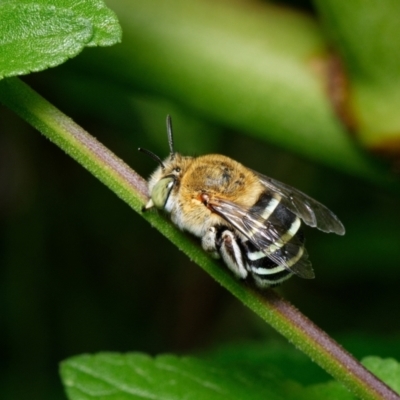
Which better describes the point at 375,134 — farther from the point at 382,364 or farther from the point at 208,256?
the point at 208,256

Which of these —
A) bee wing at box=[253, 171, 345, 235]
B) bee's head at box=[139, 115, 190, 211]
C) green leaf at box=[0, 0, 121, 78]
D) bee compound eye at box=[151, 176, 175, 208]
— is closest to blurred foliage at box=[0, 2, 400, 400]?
bee wing at box=[253, 171, 345, 235]

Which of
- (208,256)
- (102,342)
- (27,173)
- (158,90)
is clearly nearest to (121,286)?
(102,342)

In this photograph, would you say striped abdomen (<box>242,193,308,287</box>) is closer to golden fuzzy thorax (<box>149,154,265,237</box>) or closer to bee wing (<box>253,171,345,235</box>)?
golden fuzzy thorax (<box>149,154,265,237</box>)

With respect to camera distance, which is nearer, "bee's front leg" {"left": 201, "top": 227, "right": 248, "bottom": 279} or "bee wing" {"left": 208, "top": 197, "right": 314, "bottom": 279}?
"bee's front leg" {"left": 201, "top": 227, "right": 248, "bottom": 279}

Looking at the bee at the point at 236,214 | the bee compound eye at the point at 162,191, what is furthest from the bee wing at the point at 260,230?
the bee compound eye at the point at 162,191

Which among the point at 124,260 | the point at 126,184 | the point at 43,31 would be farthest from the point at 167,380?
the point at 124,260

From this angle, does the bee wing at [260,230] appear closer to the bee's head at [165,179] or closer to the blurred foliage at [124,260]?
the bee's head at [165,179]

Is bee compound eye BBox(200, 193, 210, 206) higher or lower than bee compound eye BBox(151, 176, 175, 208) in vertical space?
higher
